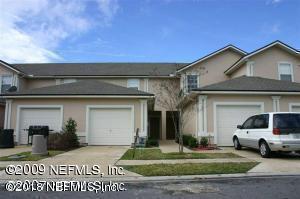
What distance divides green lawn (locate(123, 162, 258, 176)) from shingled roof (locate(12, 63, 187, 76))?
52.5ft

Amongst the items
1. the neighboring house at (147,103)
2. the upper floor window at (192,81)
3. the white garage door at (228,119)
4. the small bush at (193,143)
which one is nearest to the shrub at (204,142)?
the small bush at (193,143)

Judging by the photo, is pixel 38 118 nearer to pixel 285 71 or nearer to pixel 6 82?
pixel 6 82

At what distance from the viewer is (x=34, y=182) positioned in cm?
753

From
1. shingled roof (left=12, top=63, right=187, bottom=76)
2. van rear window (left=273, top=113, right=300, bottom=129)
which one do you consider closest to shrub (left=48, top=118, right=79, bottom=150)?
shingled roof (left=12, top=63, right=187, bottom=76)

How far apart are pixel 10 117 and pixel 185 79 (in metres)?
13.1

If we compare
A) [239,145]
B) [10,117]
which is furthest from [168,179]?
[10,117]

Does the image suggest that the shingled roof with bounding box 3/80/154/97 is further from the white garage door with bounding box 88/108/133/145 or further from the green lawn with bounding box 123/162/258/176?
the green lawn with bounding box 123/162/258/176

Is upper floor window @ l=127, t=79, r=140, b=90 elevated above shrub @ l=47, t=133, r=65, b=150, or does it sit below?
above

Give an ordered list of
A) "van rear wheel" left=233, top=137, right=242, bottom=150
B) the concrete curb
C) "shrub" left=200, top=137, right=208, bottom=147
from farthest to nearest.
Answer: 1. "shrub" left=200, top=137, right=208, bottom=147
2. "van rear wheel" left=233, top=137, right=242, bottom=150
3. the concrete curb

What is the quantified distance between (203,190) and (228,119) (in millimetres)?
9896

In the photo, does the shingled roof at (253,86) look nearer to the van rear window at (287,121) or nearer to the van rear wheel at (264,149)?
the van rear wheel at (264,149)

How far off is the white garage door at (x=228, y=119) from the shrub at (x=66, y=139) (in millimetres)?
8091

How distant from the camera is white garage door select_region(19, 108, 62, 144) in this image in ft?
57.7

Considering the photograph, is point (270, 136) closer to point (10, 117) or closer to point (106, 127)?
A: point (106, 127)
